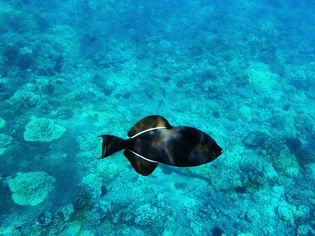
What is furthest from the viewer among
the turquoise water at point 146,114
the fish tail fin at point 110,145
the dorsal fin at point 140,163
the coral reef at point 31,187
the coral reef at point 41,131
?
the coral reef at point 41,131

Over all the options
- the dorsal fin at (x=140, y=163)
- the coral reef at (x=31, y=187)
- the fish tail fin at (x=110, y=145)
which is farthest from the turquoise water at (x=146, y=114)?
the fish tail fin at (x=110, y=145)

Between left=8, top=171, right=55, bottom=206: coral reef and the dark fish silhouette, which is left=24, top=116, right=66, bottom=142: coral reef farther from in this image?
the dark fish silhouette

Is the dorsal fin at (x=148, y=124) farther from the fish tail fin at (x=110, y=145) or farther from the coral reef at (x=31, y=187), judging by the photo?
the coral reef at (x=31, y=187)

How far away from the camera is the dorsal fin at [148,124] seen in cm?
145

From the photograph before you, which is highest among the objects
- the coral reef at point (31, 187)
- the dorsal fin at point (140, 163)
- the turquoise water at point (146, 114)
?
the dorsal fin at point (140, 163)

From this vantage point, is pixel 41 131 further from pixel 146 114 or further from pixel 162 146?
pixel 162 146

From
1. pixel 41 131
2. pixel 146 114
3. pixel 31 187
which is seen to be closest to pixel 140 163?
pixel 31 187

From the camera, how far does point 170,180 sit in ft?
34.3

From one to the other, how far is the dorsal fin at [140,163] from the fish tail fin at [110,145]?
10cm

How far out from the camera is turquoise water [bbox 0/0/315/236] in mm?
8727

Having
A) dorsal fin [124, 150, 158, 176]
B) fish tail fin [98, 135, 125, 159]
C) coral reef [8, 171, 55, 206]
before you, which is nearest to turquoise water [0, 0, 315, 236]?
coral reef [8, 171, 55, 206]

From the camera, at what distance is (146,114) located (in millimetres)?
14195

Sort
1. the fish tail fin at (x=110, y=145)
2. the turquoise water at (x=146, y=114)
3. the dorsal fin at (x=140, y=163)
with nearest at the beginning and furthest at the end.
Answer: the fish tail fin at (x=110, y=145), the dorsal fin at (x=140, y=163), the turquoise water at (x=146, y=114)

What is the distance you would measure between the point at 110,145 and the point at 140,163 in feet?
0.71
